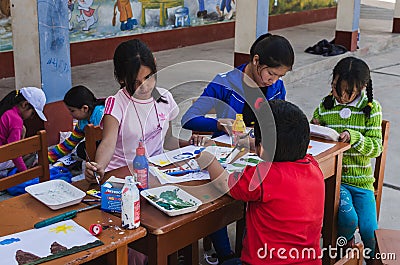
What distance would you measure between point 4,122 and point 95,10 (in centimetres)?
400

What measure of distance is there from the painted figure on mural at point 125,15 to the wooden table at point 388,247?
6.22 meters

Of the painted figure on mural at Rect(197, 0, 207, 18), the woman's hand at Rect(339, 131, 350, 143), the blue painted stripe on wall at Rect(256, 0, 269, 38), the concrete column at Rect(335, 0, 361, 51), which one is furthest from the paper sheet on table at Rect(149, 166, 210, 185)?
the concrete column at Rect(335, 0, 361, 51)

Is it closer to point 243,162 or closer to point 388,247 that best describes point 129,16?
point 243,162

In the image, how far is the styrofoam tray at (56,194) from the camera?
2285mm

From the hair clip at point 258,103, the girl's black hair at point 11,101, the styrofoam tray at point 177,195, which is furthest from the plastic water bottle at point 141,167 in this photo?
the girl's black hair at point 11,101

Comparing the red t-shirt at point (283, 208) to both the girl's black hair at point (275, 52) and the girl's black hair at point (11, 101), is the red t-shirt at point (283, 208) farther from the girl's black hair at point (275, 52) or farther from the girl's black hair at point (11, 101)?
the girl's black hair at point (11, 101)

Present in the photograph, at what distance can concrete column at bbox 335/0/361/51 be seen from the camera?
9297 mm

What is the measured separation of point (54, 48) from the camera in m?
4.92

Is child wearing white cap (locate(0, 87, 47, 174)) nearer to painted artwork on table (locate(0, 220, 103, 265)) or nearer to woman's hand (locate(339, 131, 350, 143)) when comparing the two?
painted artwork on table (locate(0, 220, 103, 265))

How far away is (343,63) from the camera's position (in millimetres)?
3203

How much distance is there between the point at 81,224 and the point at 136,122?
3.04ft

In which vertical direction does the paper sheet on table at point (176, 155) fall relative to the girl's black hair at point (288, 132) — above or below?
below

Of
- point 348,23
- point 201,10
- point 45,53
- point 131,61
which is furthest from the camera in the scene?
point 201,10

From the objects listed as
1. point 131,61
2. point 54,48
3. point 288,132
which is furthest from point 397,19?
point 288,132
